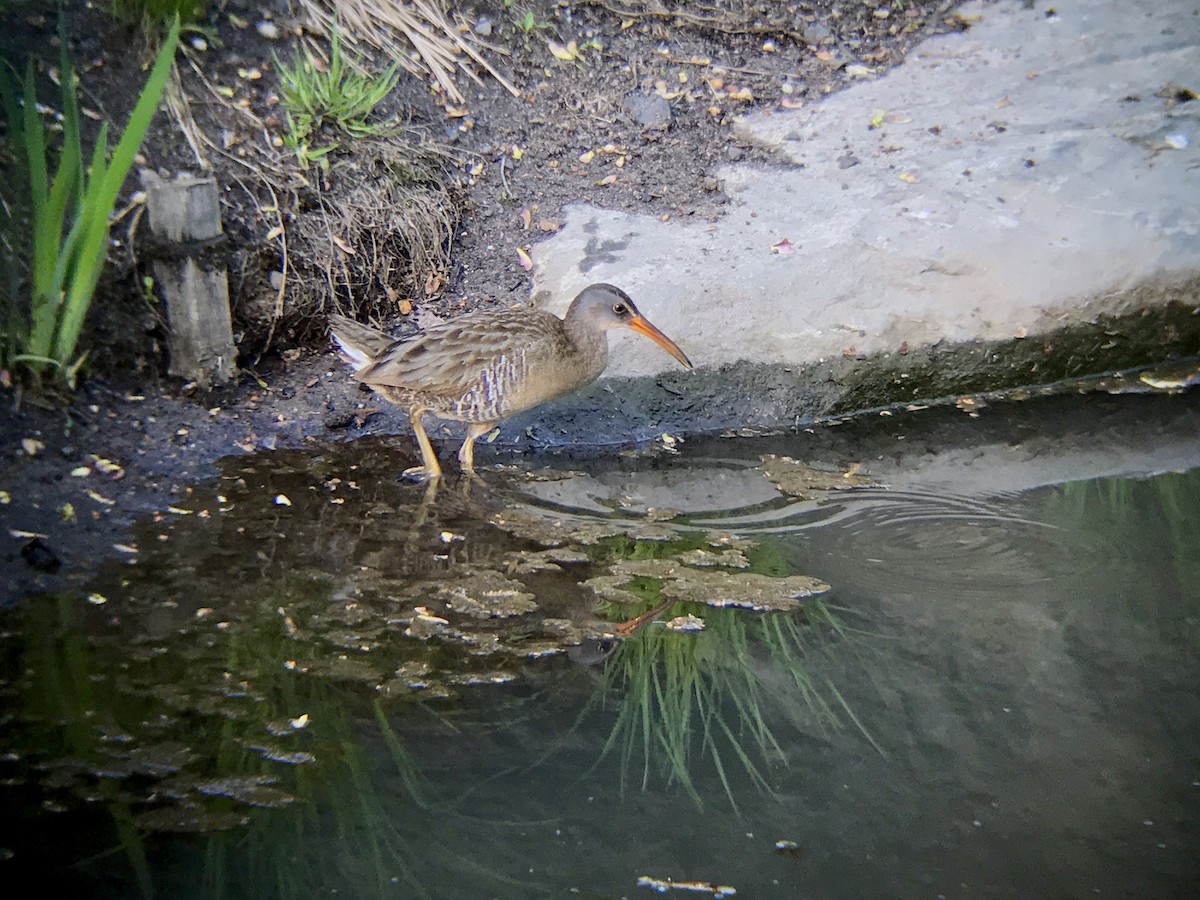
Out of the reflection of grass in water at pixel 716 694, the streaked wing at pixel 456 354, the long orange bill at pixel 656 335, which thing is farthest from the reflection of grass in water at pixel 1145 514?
the streaked wing at pixel 456 354

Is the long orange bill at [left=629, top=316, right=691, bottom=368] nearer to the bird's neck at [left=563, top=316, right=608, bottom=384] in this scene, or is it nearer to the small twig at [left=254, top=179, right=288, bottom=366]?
the bird's neck at [left=563, top=316, right=608, bottom=384]

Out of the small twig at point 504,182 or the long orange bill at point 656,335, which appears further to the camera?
the small twig at point 504,182

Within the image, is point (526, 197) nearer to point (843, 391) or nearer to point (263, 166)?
point (263, 166)

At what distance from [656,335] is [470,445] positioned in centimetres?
86

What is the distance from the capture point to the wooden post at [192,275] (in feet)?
13.9

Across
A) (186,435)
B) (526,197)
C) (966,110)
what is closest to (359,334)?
(186,435)

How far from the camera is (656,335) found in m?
4.55

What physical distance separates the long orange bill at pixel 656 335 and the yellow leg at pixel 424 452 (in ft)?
2.97

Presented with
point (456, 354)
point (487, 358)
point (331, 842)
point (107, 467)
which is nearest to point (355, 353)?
point (456, 354)

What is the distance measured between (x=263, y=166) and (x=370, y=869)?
131 inches

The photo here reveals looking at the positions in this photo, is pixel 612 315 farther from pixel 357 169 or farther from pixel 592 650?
pixel 592 650

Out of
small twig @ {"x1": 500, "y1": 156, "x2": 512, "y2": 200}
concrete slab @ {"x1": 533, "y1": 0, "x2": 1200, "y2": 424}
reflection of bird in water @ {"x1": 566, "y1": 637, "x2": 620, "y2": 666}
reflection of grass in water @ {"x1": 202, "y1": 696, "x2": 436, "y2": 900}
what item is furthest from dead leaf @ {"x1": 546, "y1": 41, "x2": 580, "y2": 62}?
reflection of grass in water @ {"x1": 202, "y1": 696, "x2": 436, "y2": 900}

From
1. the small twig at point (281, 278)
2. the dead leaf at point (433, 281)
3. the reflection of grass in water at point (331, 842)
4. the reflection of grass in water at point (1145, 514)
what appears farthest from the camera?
the dead leaf at point (433, 281)

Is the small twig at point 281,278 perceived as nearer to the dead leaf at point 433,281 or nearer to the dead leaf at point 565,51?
the dead leaf at point 433,281
